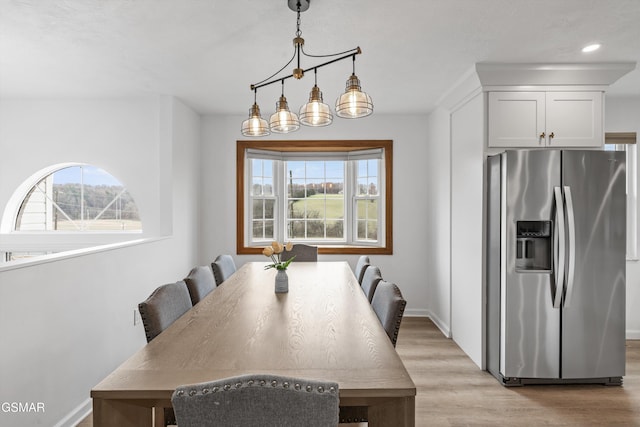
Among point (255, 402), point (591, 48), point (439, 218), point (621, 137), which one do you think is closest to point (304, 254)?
point (439, 218)

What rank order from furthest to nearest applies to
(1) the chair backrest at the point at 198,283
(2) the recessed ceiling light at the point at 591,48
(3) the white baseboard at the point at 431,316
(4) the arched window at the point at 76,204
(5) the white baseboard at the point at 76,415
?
(4) the arched window at the point at 76,204, (3) the white baseboard at the point at 431,316, (2) the recessed ceiling light at the point at 591,48, (1) the chair backrest at the point at 198,283, (5) the white baseboard at the point at 76,415

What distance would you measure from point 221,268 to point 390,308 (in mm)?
1776

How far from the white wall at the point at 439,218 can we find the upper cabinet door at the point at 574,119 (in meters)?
1.01

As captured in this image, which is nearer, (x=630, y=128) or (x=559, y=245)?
(x=559, y=245)

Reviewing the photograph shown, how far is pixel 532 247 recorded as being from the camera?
9.65 ft

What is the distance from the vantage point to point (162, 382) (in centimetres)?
119

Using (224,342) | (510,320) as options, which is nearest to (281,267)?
(224,342)

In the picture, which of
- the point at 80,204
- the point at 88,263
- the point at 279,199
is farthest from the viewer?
the point at 279,199

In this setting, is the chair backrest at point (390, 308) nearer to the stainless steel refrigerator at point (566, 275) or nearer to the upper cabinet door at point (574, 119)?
the stainless steel refrigerator at point (566, 275)

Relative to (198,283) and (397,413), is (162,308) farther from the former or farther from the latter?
(397,413)

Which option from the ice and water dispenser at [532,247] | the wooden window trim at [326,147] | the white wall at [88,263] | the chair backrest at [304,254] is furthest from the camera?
the wooden window trim at [326,147]

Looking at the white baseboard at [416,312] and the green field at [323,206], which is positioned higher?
the green field at [323,206]

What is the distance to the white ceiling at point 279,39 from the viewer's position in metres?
2.18

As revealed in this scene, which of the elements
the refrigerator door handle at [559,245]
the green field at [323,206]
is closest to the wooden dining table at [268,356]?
the refrigerator door handle at [559,245]
